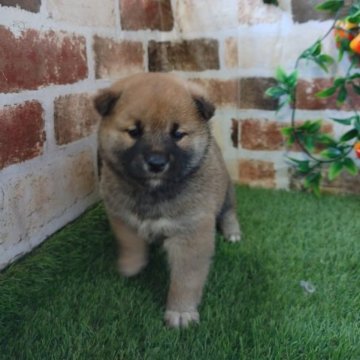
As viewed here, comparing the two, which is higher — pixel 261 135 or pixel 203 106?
pixel 203 106

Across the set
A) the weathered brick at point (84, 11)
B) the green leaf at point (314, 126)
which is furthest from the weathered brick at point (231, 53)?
the weathered brick at point (84, 11)

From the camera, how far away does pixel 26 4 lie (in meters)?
1.24

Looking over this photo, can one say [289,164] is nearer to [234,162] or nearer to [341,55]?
[234,162]

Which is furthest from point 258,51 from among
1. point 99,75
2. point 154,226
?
point 154,226

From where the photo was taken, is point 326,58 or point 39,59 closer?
point 39,59

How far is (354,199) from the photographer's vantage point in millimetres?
1944

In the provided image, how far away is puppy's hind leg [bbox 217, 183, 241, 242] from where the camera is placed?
1.60 metres

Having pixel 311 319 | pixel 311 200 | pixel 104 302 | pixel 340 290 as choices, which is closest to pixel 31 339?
pixel 104 302

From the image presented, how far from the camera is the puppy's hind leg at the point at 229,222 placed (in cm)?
160

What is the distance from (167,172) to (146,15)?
3.79 ft

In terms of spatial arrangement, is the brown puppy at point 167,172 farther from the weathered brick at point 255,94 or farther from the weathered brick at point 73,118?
the weathered brick at point 255,94

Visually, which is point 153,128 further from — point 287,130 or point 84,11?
point 287,130

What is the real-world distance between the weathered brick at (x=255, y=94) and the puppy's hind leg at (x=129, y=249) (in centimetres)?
96

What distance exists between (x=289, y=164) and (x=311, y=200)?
20cm
